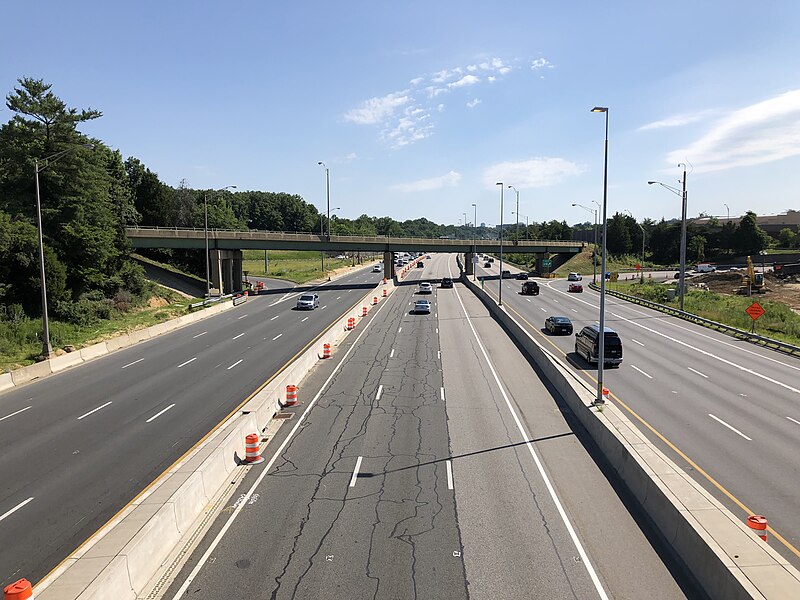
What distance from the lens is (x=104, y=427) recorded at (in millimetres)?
17938

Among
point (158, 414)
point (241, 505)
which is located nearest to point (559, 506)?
point (241, 505)

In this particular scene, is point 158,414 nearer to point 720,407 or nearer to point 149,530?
point 149,530

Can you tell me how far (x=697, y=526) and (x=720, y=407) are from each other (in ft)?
41.0

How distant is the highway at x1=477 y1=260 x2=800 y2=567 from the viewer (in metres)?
12.7

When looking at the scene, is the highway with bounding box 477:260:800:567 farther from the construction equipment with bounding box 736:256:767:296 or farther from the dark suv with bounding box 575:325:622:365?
the construction equipment with bounding box 736:256:767:296

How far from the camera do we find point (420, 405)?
20.2 m

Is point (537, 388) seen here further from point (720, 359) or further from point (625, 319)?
point (625, 319)

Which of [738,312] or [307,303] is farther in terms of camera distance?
[307,303]

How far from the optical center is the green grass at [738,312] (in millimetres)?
37281

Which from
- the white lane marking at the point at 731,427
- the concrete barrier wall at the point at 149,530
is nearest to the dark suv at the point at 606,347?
the white lane marking at the point at 731,427

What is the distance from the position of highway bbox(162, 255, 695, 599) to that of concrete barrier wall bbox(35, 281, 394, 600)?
1.91ft

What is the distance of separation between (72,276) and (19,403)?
80.6ft

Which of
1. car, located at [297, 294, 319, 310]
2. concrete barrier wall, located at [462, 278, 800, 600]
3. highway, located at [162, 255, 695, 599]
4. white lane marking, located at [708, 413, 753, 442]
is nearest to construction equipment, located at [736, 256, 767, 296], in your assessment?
car, located at [297, 294, 319, 310]

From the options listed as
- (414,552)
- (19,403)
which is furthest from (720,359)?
(19,403)
